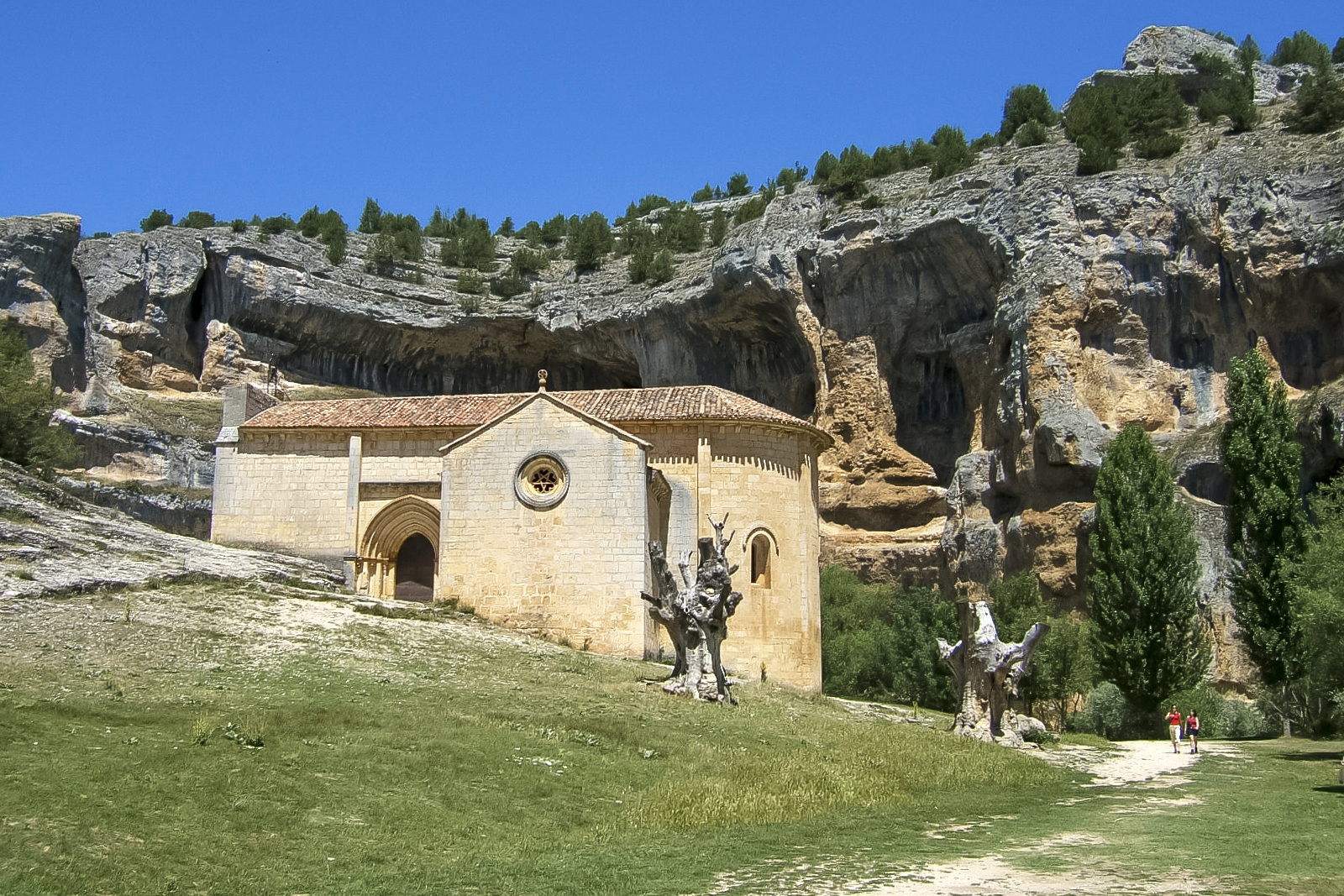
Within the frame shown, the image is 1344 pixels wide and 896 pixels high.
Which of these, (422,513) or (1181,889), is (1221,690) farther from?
(1181,889)

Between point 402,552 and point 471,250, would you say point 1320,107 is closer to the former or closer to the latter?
point 402,552

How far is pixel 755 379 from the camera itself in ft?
191

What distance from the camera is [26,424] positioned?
37.8m

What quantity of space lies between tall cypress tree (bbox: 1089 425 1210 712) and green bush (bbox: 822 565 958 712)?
17.1 ft

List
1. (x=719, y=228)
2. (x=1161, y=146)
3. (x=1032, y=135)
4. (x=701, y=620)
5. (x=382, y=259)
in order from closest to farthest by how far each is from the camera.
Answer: (x=701, y=620) → (x=1161, y=146) → (x=1032, y=135) → (x=719, y=228) → (x=382, y=259)

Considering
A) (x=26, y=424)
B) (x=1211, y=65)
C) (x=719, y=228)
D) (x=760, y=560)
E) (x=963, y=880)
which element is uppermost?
(x=1211, y=65)

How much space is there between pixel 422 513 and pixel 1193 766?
21551 millimetres

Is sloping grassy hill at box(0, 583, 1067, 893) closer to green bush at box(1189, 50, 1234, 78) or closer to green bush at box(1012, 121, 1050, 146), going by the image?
green bush at box(1012, 121, 1050, 146)

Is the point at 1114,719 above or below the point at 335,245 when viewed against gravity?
below

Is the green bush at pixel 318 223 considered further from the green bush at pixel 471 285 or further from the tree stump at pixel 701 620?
the tree stump at pixel 701 620

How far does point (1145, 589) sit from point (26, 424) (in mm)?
35561

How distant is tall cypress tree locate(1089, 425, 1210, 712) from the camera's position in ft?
115

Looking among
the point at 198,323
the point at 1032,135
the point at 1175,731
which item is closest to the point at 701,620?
the point at 1175,731

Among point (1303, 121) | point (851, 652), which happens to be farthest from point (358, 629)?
point (1303, 121)
